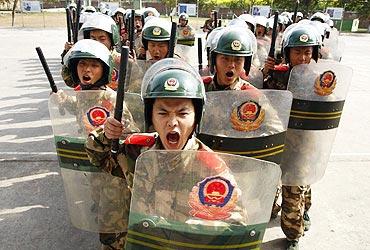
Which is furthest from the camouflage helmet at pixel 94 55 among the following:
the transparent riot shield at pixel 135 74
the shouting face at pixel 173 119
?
the shouting face at pixel 173 119

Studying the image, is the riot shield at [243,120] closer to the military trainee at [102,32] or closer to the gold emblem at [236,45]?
the gold emblem at [236,45]

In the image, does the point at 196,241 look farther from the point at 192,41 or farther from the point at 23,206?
the point at 192,41

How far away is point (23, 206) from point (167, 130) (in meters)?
2.84

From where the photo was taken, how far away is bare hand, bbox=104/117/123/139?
2.06 m

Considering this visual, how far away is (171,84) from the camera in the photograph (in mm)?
1854

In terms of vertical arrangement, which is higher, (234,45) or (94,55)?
(234,45)

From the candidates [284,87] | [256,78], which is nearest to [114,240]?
[284,87]

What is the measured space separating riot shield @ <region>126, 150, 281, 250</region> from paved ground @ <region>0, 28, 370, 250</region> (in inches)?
81.8

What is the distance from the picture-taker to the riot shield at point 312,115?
3223 millimetres

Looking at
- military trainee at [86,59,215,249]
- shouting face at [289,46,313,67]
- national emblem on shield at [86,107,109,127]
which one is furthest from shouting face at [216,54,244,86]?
military trainee at [86,59,215,249]

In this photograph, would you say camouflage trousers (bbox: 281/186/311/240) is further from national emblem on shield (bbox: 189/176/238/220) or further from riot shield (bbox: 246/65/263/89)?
national emblem on shield (bbox: 189/176/238/220)

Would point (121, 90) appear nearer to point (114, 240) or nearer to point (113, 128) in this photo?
point (113, 128)

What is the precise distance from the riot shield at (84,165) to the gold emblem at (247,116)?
2.66ft

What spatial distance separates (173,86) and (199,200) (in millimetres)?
560
